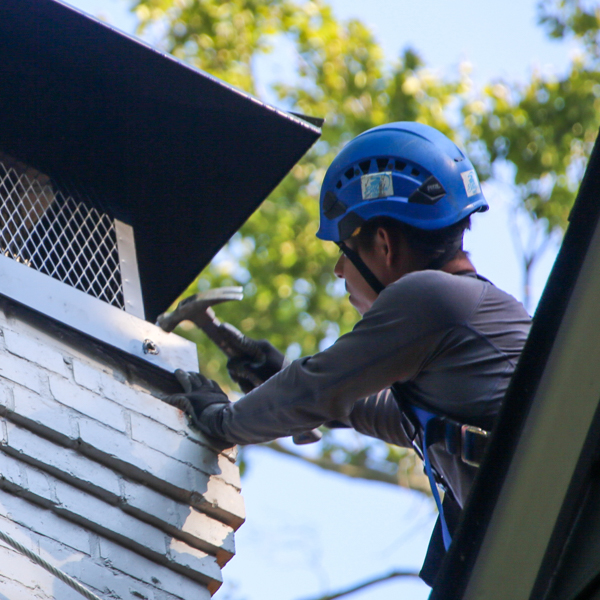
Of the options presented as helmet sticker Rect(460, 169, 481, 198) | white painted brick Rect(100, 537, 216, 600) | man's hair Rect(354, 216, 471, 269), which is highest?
helmet sticker Rect(460, 169, 481, 198)

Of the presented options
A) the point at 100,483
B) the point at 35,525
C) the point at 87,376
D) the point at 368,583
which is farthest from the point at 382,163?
the point at 368,583

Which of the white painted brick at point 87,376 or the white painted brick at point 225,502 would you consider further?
the white painted brick at point 225,502

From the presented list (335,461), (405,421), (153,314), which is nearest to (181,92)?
(153,314)

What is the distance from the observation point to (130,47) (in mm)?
3523

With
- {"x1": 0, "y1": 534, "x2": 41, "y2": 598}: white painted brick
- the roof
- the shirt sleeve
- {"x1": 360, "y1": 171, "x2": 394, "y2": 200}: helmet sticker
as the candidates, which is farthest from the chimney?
the roof

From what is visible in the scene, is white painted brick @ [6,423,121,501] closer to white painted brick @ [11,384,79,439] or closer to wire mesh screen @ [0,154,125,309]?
white painted brick @ [11,384,79,439]

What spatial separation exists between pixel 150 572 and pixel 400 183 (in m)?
1.67

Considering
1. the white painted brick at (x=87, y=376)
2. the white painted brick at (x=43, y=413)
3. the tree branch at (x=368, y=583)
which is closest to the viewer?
the white painted brick at (x=43, y=413)

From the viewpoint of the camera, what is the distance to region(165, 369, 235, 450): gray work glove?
11.8ft

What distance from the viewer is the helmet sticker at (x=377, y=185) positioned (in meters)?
3.65

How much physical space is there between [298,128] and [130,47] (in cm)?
76

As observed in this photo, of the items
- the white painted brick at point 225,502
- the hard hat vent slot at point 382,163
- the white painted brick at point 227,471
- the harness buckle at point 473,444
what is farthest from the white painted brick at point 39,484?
the hard hat vent slot at point 382,163

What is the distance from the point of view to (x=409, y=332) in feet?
10.3

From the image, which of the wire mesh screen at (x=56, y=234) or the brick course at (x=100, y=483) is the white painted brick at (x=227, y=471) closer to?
the brick course at (x=100, y=483)
